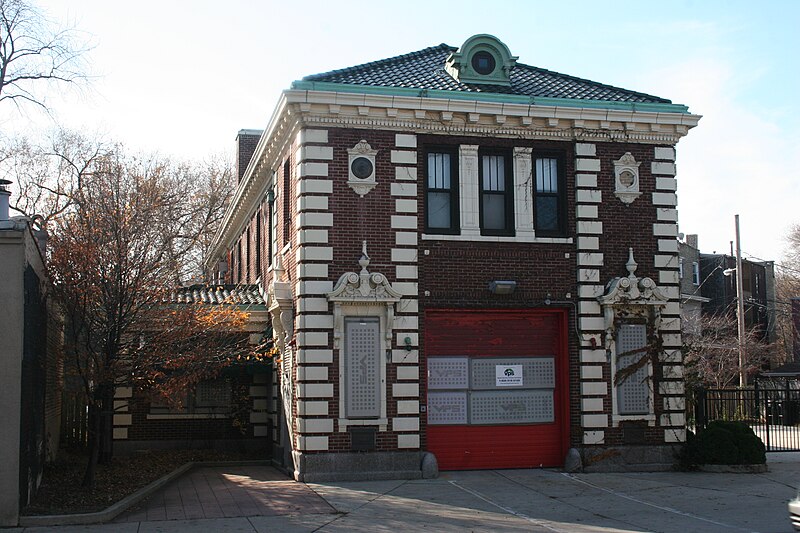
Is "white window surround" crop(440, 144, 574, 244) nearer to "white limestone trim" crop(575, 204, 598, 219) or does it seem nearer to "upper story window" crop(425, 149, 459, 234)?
"upper story window" crop(425, 149, 459, 234)

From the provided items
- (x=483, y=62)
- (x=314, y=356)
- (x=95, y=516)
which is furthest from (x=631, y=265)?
(x=95, y=516)

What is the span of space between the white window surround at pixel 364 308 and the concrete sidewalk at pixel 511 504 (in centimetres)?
132

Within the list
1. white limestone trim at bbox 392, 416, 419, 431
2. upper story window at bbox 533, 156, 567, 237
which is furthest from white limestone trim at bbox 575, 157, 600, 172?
white limestone trim at bbox 392, 416, 419, 431

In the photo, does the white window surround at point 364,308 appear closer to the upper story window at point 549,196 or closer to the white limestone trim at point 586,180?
the upper story window at point 549,196

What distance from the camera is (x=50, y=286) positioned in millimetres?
16406

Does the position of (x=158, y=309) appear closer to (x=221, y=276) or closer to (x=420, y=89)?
(x=420, y=89)

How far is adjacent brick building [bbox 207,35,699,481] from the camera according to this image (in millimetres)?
18438

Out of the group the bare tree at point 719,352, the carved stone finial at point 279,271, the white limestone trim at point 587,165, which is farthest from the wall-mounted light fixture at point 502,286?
the bare tree at point 719,352

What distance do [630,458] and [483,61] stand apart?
9.36m

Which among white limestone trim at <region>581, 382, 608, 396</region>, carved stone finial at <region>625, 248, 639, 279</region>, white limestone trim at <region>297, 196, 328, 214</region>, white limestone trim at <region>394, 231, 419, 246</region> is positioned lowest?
white limestone trim at <region>581, 382, 608, 396</region>

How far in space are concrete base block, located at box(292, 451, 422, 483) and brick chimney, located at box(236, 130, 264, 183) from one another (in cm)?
1977

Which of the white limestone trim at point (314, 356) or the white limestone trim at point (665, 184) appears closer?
the white limestone trim at point (314, 356)

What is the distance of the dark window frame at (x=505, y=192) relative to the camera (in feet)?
64.5

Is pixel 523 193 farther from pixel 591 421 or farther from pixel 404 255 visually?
pixel 591 421
